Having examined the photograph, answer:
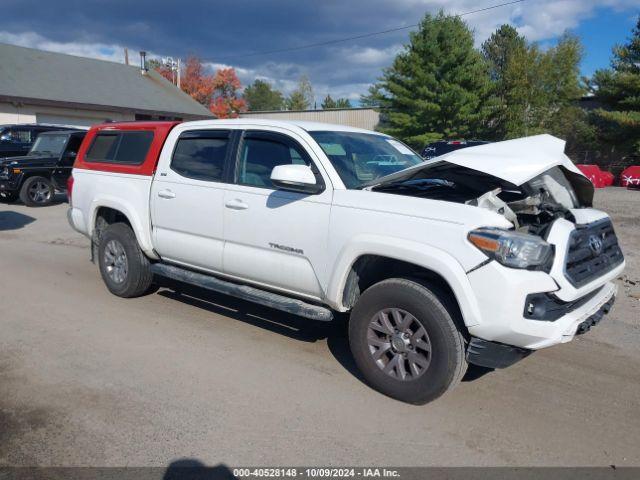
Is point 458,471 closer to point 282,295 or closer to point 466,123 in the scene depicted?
point 282,295

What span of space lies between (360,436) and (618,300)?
14.5ft

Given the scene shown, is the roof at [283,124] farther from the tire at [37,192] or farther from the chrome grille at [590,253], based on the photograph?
the tire at [37,192]

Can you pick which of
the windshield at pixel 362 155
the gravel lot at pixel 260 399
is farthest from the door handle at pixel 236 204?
the gravel lot at pixel 260 399

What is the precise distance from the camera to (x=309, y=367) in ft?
14.8

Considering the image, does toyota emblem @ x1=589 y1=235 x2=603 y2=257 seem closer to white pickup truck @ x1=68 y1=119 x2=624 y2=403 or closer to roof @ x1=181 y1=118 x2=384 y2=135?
white pickup truck @ x1=68 y1=119 x2=624 y2=403

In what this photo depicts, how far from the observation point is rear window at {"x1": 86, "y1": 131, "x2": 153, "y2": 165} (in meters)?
6.00

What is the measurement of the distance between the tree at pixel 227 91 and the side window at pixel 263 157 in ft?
187

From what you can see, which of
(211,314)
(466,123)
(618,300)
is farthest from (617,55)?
(211,314)

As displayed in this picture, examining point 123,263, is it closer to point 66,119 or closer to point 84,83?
point 66,119

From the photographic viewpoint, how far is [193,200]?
5242mm

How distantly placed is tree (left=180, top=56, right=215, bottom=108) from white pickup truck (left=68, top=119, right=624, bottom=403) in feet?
188

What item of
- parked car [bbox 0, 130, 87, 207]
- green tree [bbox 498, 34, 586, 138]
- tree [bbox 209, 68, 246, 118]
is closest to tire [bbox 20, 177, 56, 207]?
parked car [bbox 0, 130, 87, 207]

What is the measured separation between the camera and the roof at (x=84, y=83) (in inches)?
992

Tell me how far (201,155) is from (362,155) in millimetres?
1622
